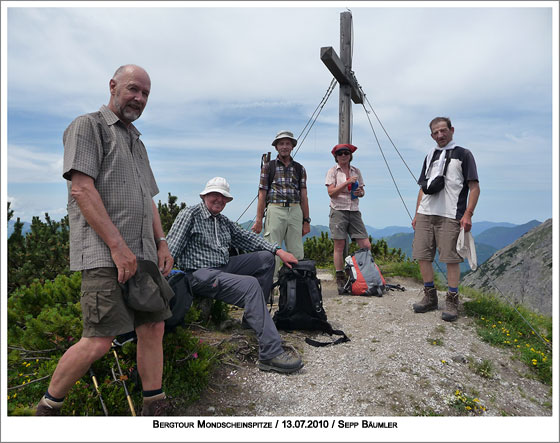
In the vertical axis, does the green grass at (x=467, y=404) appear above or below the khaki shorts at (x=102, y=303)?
below

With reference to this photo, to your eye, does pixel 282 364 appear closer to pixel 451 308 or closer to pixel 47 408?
pixel 47 408

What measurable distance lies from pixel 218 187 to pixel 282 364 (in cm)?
182

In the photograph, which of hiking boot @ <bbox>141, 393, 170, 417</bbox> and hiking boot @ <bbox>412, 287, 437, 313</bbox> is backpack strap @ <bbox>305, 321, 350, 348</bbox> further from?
hiking boot @ <bbox>141, 393, 170, 417</bbox>

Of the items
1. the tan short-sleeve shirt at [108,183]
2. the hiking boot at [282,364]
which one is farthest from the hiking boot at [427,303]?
the tan short-sleeve shirt at [108,183]

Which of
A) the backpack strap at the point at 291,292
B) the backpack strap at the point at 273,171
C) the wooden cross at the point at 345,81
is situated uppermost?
the wooden cross at the point at 345,81

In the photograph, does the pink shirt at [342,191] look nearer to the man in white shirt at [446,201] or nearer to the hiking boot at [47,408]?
the man in white shirt at [446,201]

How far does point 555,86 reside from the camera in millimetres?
3471

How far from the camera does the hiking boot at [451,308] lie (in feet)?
16.0

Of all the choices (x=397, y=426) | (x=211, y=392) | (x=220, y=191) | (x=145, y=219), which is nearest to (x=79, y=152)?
(x=145, y=219)

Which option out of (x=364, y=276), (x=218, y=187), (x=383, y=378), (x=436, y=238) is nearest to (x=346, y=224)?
(x=364, y=276)

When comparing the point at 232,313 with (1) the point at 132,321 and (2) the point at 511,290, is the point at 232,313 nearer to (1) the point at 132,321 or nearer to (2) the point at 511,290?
(1) the point at 132,321

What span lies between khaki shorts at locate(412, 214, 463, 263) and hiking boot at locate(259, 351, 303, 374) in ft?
7.91

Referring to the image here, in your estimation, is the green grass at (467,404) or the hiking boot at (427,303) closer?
the green grass at (467,404)

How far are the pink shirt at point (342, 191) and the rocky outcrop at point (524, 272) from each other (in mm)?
3424
